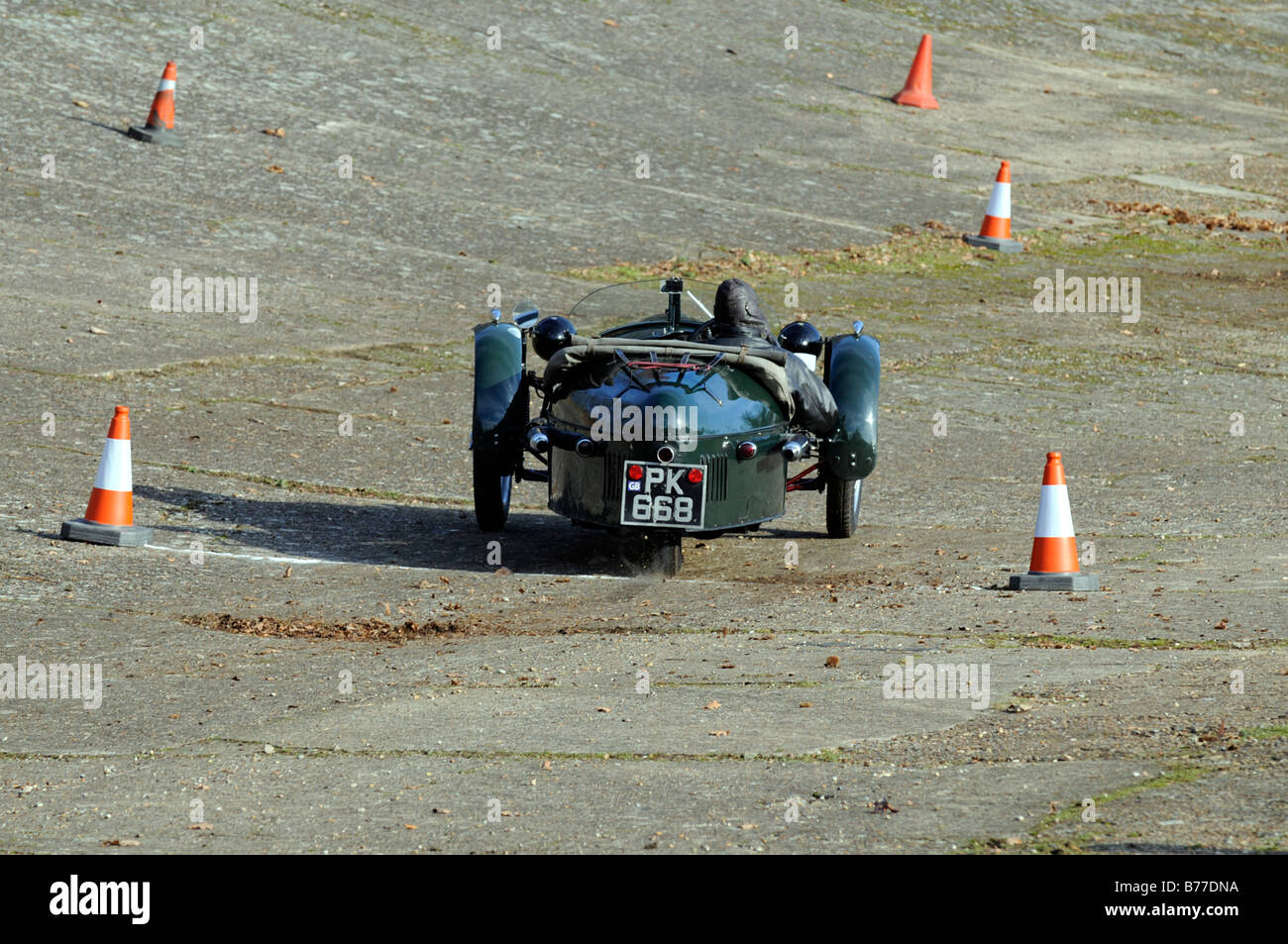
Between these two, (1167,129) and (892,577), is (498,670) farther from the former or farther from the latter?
(1167,129)

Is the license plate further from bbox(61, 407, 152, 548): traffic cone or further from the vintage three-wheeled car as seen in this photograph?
bbox(61, 407, 152, 548): traffic cone

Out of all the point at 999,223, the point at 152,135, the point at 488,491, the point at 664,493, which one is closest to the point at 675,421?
the point at 664,493

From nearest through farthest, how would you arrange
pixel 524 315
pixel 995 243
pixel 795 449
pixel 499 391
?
pixel 795 449, pixel 499 391, pixel 524 315, pixel 995 243

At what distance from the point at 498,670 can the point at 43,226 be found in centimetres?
1001

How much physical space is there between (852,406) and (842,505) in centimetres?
58

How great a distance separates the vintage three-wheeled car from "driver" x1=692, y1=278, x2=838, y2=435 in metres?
0.01

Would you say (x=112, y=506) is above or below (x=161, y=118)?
below

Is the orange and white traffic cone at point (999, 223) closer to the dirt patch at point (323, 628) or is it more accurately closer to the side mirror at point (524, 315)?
the side mirror at point (524, 315)

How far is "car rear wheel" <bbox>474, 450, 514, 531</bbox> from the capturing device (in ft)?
33.3

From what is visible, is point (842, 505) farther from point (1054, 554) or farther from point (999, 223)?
point (999, 223)

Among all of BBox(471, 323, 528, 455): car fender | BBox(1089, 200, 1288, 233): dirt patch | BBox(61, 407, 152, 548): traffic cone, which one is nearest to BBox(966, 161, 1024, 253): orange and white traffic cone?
BBox(1089, 200, 1288, 233): dirt patch

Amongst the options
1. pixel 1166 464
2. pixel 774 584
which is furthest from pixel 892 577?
pixel 1166 464

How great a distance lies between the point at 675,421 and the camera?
9.22m

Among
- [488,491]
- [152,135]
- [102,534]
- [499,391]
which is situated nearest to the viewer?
[102,534]
